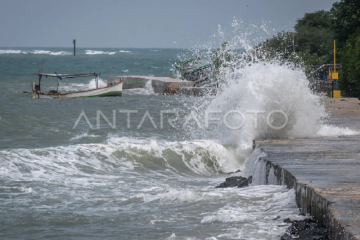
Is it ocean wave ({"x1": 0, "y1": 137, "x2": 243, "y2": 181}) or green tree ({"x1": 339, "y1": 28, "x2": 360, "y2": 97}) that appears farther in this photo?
green tree ({"x1": 339, "y1": 28, "x2": 360, "y2": 97})

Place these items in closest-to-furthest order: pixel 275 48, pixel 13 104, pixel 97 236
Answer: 1. pixel 97 236
2. pixel 13 104
3. pixel 275 48

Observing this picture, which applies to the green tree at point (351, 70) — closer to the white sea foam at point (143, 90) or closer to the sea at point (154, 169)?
the sea at point (154, 169)

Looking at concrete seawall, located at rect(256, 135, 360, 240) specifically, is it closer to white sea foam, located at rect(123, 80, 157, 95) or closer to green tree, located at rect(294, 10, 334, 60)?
white sea foam, located at rect(123, 80, 157, 95)

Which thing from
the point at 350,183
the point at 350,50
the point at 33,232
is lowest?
A: the point at 33,232

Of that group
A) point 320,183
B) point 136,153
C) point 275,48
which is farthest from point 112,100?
point 320,183

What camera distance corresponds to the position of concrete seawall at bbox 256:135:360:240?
20.7 feet

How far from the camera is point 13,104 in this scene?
29.3m

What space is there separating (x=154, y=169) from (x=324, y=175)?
5.81 m

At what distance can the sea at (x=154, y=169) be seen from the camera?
7836 millimetres

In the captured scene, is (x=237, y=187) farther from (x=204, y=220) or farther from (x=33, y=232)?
(x=33, y=232)

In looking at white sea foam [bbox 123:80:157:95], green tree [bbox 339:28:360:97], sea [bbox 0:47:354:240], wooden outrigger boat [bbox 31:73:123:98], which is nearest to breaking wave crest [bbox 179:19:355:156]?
sea [bbox 0:47:354:240]

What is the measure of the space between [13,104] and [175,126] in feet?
37.6

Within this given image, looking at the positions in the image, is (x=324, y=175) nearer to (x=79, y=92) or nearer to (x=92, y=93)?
(x=79, y=92)

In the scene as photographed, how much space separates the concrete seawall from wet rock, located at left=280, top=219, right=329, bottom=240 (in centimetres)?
9
